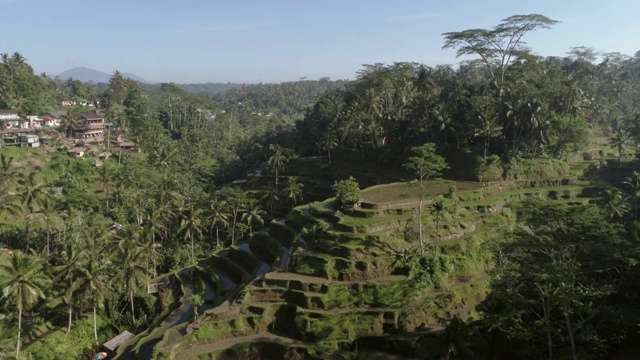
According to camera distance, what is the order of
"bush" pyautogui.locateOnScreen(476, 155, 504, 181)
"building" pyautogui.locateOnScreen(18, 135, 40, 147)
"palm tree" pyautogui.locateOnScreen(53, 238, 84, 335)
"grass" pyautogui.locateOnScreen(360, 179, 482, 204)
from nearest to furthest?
"palm tree" pyautogui.locateOnScreen(53, 238, 84, 335) < "grass" pyautogui.locateOnScreen(360, 179, 482, 204) < "bush" pyautogui.locateOnScreen(476, 155, 504, 181) < "building" pyautogui.locateOnScreen(18, 135, 40, 147)

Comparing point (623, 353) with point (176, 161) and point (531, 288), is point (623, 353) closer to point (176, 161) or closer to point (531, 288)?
point (531, 288)

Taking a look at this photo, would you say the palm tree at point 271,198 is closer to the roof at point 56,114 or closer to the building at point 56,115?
the building at point 56,115

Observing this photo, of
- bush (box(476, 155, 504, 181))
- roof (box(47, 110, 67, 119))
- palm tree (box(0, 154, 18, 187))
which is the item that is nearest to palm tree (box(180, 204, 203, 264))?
palm tree (box(0, 154, 18, 187))

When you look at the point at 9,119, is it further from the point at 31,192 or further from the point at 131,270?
the point at 131,270

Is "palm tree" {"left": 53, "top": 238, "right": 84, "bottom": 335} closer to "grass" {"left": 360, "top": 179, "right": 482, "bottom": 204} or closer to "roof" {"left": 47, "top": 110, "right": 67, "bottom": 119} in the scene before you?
"grass" {"left": 360, "top": 179, "right": 482, "bottom": 204}

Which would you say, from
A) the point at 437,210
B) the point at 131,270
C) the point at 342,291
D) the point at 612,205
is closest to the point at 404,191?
the point at 437,210

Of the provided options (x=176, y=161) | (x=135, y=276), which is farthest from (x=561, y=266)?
(x=176, y=161)
